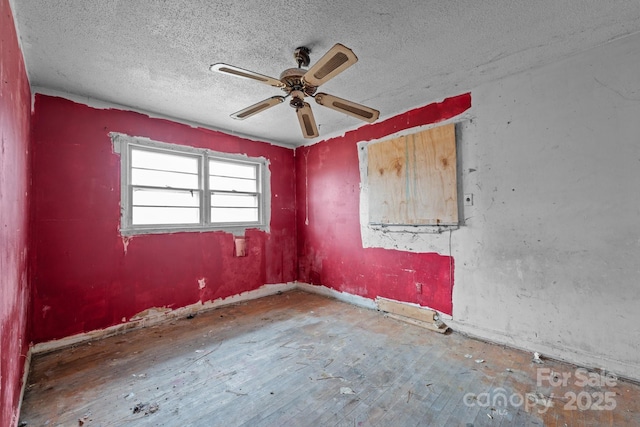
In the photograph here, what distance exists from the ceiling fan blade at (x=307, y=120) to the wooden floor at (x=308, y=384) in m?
2.04

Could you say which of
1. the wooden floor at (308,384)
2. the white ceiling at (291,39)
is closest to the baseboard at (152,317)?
the wooden floor at (308,384)

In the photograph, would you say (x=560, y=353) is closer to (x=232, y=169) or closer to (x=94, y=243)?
(x=232, y=169)

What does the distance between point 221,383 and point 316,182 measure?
312 cm

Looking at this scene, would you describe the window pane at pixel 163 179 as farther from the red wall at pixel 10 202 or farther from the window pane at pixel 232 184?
the red wall at pixel 10 202

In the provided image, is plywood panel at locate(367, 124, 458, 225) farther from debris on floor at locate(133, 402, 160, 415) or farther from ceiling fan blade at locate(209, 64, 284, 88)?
debris on floor at locate(133, 402, 160, 415)

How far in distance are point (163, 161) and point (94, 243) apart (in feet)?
3.94

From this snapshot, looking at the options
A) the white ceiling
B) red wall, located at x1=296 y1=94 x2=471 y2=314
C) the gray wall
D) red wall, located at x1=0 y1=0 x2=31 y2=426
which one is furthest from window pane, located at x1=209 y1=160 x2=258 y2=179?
the gray wall

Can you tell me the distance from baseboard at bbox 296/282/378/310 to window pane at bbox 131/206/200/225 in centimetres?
206

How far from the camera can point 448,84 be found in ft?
8.91

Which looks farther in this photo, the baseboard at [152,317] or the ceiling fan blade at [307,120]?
the baseboard at [152,317]

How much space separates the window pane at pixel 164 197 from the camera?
325 centimetres

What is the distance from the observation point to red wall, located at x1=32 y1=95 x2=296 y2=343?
262 centimetres

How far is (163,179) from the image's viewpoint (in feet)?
11.2

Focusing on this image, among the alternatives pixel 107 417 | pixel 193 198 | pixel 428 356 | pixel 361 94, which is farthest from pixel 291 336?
pixel 361 94
